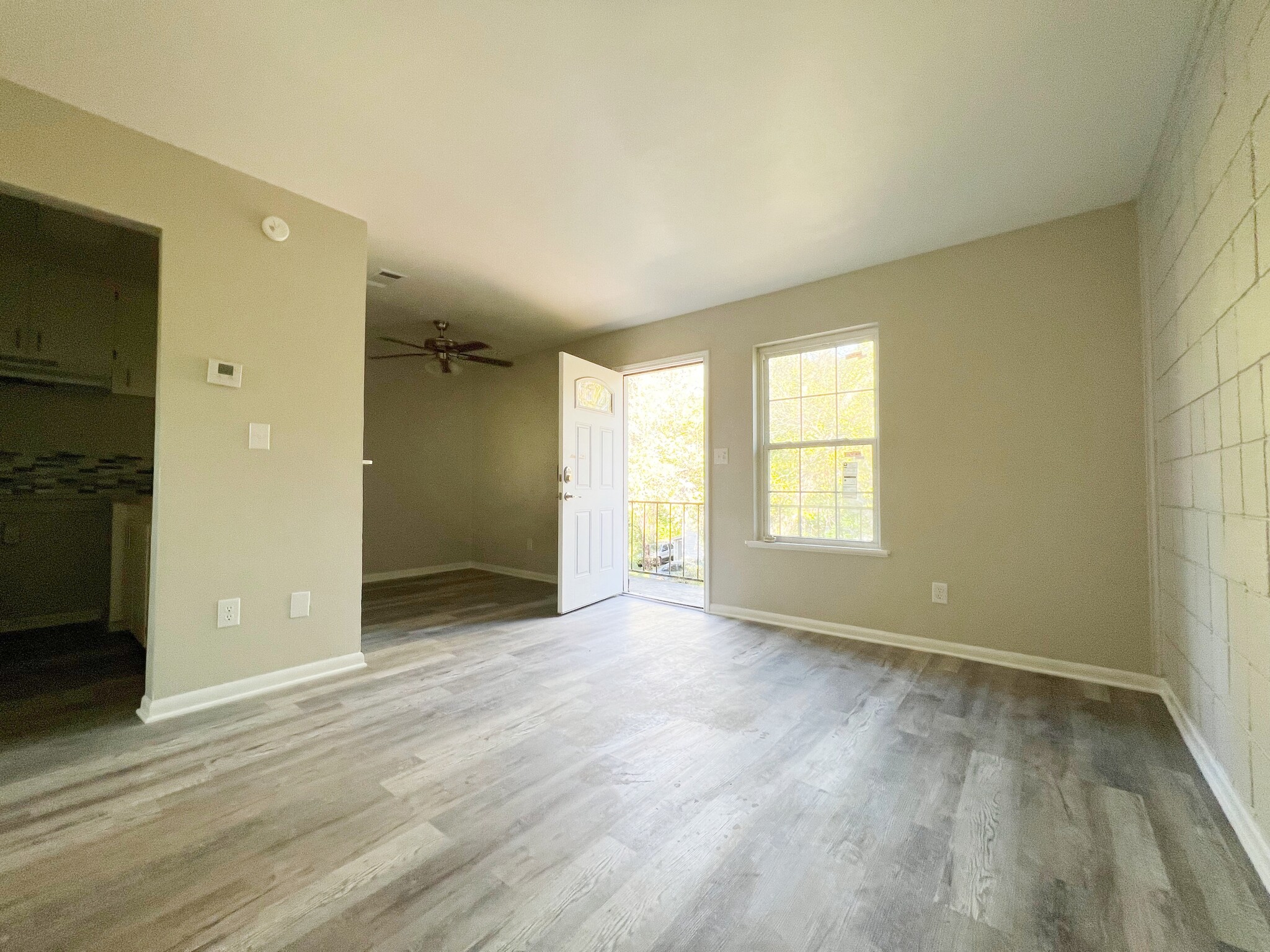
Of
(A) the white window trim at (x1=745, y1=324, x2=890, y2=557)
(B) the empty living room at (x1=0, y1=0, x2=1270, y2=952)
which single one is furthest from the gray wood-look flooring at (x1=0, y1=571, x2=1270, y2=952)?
(A) the white window trim at (x1=745, y1=324, x2=890, y2=557)

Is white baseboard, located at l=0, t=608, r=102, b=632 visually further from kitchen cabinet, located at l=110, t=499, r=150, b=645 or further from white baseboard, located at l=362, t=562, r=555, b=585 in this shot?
white baseboard, located at l=362, t=562, r=555, b=585

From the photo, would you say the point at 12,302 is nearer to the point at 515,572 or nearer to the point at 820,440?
the point at 515,572

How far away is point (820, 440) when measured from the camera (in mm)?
3467

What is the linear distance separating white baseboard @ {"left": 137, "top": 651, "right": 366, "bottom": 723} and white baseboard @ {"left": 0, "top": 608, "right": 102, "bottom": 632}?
83.7 inches

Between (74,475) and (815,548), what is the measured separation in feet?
17.1

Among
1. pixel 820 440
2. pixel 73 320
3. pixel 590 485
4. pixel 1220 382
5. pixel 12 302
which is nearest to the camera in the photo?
pixel 1220 382

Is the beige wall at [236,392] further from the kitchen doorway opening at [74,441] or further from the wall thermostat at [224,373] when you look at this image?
the kitchen doorway opening at [74,441]

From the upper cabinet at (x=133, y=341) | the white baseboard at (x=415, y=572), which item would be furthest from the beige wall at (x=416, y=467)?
the upper cabinet at (x=133, y=341)

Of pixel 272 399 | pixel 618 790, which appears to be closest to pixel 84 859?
pixel 618 790

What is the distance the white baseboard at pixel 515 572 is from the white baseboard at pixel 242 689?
256 centimetres

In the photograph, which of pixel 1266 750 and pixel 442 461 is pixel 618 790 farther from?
pixel 442 461

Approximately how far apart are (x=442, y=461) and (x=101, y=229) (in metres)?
3.35

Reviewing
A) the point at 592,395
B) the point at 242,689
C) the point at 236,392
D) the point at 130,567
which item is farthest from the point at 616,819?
the point at 130,567

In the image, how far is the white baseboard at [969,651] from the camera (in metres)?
2.43
